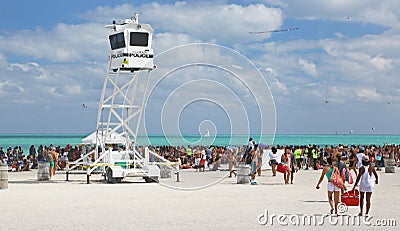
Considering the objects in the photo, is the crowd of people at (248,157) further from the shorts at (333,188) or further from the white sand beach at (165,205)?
the shorts at (333,188)

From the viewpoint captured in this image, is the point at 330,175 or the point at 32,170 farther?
the point at 32,170

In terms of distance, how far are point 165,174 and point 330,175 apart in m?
12.7

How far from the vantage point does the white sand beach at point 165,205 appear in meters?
12.4

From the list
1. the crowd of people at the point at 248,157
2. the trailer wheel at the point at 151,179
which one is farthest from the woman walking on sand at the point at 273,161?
the trailer wheel at the point at 151,179

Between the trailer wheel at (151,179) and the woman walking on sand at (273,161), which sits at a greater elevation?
the woman walking on sand at (273,161)

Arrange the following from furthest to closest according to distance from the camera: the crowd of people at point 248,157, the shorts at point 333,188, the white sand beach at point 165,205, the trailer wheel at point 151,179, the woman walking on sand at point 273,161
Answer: the woman walking on sand at point 273,161 < the trailer wheel at point 151,179 < the crowd of people at point 248,157 < the shorts at point 333,188 < the white sand beach at point 165,205

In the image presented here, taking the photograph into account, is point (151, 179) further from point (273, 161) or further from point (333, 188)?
point (333, 188)

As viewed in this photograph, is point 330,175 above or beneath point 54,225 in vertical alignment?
above

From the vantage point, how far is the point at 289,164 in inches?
887

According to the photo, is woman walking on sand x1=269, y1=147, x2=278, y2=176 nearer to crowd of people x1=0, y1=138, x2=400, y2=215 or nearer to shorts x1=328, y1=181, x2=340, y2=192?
crowd of people x1=0, y1=138, x2=400, y2=215

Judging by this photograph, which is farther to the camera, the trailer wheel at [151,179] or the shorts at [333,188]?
the trailer wheel at [151,179]

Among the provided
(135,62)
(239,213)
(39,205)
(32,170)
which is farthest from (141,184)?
(32,170)

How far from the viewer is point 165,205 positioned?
52.0 feet

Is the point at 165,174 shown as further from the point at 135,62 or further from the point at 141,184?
the point at 135,62
